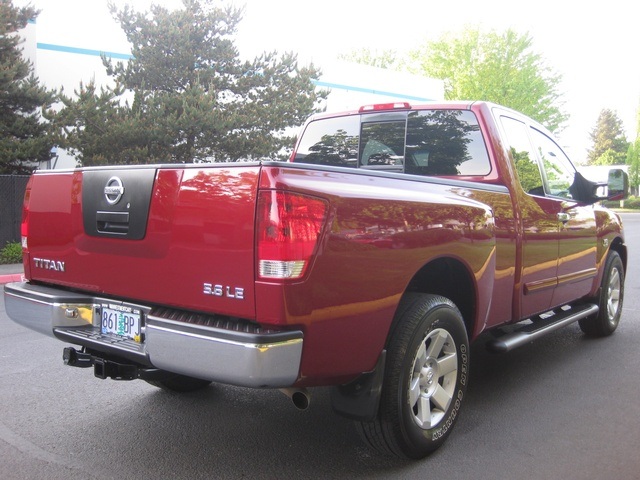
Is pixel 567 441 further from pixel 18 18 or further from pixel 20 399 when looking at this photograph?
pixel 18 18

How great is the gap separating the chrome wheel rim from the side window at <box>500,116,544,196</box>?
1541 mm

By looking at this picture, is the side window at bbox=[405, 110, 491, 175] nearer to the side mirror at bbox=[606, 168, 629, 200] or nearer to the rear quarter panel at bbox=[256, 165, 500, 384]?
the rear quarter panel at bbox=[256, 165, 500, 384]

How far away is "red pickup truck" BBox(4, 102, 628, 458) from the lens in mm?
2467

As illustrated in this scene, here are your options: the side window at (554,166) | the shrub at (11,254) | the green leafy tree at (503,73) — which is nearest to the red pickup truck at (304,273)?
the side window at (554,166)

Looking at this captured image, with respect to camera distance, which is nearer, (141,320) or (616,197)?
(141,320)

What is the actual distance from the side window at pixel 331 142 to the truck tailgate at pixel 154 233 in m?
2.18

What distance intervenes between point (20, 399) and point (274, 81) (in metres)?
13.7

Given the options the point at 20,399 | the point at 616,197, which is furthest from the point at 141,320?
the point at 616,197

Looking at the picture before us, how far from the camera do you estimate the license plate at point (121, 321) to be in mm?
2898

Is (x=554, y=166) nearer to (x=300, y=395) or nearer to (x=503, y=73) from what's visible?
(x=300, y=395)

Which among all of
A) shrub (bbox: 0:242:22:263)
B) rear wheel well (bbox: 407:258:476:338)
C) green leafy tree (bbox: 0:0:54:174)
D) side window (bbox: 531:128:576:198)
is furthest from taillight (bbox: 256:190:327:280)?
green leafy tree (bbox: 0:0:54:174)

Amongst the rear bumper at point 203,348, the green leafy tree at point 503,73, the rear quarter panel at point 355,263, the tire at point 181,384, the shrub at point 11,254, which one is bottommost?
the shrub at point 11,254

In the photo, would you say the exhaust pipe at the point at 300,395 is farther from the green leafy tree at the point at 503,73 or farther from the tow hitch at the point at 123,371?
the green leafy tree at the point at 503,73

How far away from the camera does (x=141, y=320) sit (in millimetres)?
2867
